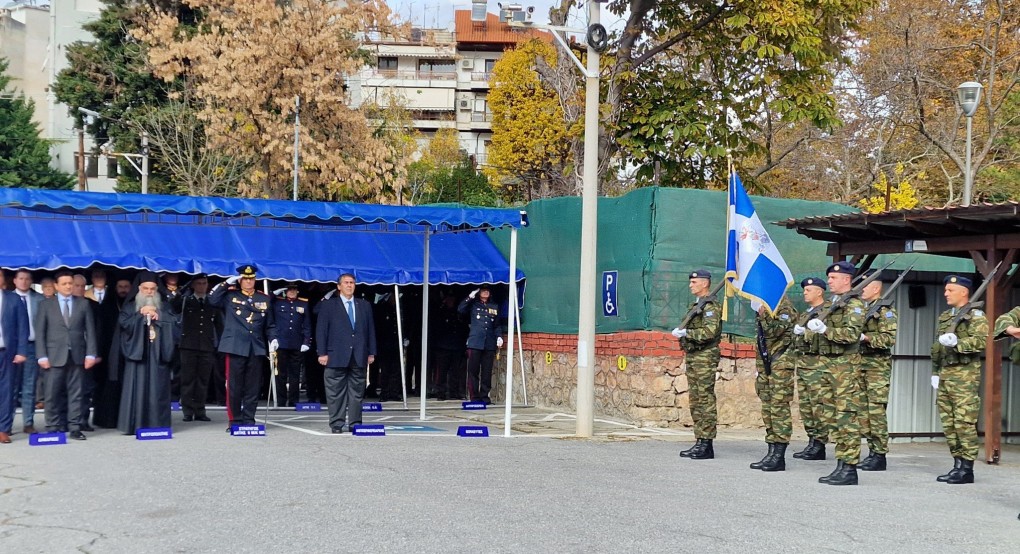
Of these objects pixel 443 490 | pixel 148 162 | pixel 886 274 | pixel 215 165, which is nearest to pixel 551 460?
pixel 443 490

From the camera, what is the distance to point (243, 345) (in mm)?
14492

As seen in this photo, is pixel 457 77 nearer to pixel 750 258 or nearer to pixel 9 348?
pixel 750 258

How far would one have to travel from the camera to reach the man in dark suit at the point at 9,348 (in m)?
12.8

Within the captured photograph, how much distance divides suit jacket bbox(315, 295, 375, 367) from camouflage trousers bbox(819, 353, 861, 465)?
5.74 meters

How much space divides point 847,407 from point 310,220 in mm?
7002

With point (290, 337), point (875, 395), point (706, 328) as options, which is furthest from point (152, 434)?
point (875, 395)

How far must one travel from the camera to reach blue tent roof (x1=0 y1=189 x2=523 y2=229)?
12945 mm

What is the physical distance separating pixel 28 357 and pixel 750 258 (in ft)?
27.8

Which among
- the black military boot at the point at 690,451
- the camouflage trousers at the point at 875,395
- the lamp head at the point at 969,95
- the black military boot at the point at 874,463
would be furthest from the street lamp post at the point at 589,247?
the lamp head at the point at 969,95

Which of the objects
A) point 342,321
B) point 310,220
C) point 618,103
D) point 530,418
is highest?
point 618,103

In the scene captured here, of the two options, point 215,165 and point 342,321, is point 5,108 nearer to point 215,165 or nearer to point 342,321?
point 215,165

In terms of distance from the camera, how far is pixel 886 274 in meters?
15.8

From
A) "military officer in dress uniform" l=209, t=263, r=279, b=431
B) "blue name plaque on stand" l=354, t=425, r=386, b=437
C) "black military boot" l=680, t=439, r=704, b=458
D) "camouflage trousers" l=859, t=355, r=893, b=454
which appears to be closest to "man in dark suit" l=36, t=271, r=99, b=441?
"military officer in dress uniform" l=209, t=263, r=279, b=431

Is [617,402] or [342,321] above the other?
[342,321]
